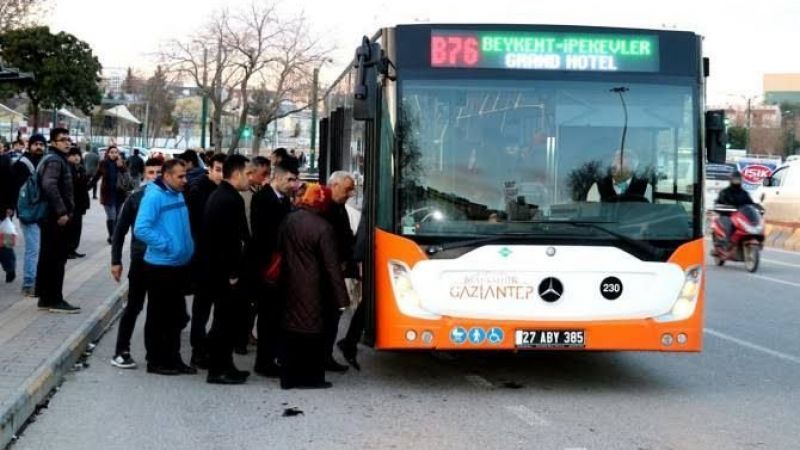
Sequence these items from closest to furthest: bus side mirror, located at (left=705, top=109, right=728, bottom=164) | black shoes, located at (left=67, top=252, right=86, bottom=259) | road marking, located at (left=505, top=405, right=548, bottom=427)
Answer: road marking, located at (left=505, top=405, right=548, bottom=427) < bus side mirror, located at (left=705, top=109, right=728, bottom=164) < black shoes, located at (left=67, top=252, right=86, bottom=259)

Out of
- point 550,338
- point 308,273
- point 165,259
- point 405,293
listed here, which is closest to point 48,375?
point 165,259

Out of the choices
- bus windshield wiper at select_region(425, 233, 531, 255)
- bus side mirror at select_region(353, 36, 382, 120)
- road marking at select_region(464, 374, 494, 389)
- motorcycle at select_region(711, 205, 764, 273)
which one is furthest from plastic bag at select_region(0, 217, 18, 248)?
motorcycle at select_region(711, 205, 764, 273)

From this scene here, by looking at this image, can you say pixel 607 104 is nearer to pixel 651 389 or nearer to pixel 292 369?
pixel 651 389

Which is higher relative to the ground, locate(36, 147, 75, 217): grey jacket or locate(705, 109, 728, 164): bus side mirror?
locate(705, 109, 728, 164): bus side mirror

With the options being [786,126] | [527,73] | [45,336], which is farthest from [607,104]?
[786,126]

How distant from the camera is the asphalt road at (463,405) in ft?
22.8

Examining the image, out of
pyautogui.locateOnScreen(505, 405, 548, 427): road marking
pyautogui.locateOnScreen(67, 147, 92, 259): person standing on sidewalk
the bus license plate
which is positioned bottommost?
pyautogui.locateOnScreen(505, 405, 548, 427): road marking

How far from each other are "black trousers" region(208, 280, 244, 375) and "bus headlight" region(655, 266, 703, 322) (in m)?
3.36

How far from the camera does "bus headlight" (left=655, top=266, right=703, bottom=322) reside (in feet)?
27.1

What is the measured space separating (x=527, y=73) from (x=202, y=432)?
11.8 ft

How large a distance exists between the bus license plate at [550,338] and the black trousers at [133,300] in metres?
3.13

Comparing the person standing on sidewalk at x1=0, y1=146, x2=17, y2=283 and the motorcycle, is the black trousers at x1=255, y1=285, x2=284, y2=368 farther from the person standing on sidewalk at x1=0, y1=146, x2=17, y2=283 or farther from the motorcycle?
the motorcycle

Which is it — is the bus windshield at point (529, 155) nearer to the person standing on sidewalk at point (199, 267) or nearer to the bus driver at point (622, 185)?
the bus driver at point (622, 185)

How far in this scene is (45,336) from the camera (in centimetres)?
975
